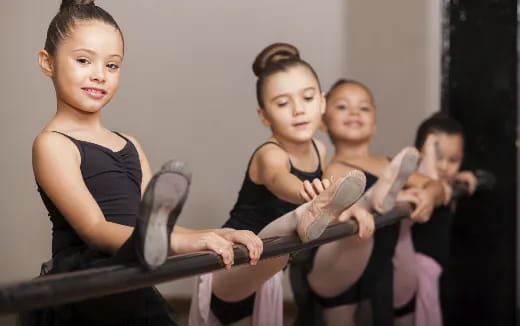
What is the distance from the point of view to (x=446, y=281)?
264cm

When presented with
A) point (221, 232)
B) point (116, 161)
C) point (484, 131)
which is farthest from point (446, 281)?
point (116, 161)

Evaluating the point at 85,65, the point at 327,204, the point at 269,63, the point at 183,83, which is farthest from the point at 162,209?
the point at 269,63

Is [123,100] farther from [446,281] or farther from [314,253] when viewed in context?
[446,281]

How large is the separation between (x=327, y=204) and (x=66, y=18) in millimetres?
524

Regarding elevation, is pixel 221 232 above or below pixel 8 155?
below

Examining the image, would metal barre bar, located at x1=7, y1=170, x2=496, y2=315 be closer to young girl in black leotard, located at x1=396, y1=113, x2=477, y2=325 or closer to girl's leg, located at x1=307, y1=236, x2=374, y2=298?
girl's leg, located at x1=307, y1=236, x2=374, y2=298

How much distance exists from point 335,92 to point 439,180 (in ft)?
1.91

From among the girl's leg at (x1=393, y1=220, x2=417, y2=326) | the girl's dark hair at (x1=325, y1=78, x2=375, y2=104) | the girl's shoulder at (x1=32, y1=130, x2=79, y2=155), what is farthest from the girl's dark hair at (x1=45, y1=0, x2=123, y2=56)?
the girl's leg at (x1=393, y1=220, x2=417, y2=326)

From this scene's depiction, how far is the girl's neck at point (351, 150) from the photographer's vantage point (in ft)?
5.98

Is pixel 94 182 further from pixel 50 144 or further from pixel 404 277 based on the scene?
pixel 404 277

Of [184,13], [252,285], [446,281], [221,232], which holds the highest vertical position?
[184,13]

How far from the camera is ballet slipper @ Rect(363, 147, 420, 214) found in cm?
184

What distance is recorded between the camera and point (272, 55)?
5.14ft

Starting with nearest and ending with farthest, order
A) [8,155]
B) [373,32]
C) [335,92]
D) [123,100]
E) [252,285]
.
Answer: [8,155], [123,100], [252,285], [335,92], [373,32]
